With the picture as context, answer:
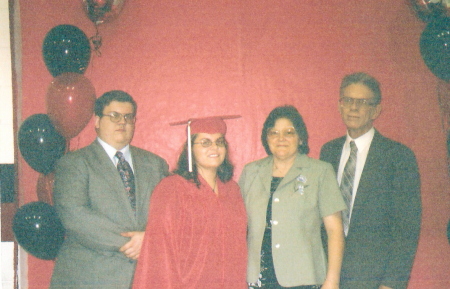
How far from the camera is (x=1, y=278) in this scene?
8.91 ft

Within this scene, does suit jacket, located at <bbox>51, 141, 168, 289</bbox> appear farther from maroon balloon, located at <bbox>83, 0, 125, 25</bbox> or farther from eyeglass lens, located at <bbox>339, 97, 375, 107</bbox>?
eyeglass lens, located at <bbox>339, 97, 375, 107</bbox>

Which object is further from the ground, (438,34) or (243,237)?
(438,34)

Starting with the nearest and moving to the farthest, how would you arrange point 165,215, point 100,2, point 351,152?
point 165,215
point 351,152
point 100,2

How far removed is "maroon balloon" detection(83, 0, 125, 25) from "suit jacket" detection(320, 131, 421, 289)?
72.1 inches

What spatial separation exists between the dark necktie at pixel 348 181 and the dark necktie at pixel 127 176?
1.19 meters

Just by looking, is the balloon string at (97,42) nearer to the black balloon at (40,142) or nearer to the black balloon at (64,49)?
the black balloon at (64,49)

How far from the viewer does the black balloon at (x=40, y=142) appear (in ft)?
7.17

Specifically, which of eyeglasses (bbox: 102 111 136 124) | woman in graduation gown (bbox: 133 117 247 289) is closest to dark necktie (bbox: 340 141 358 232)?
woman in graduation gown (bbox: 133 117 247 289)

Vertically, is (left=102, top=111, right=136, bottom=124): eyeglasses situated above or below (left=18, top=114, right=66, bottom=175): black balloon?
above

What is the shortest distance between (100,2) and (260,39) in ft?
3.52

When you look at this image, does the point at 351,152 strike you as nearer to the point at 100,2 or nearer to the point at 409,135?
the point at 409,135

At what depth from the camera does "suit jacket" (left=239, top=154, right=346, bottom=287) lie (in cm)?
188

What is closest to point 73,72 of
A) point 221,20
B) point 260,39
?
point 221,20

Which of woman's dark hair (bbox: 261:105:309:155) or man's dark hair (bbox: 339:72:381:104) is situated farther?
man's dark hair (bbox: 339:72:381:104)
